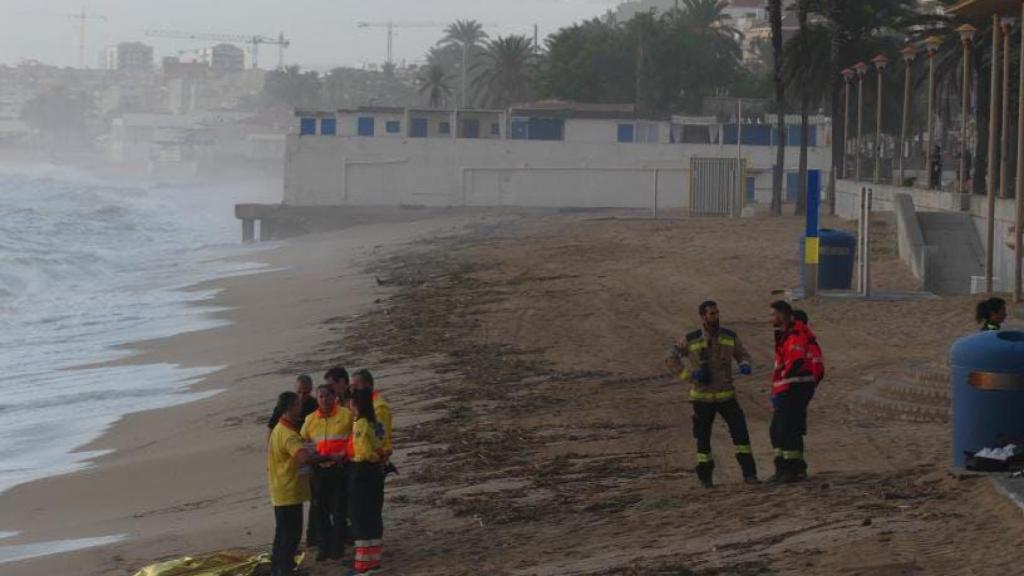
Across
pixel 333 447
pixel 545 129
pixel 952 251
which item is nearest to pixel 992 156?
pixel 952 251

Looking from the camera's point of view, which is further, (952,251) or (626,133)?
(626,133)

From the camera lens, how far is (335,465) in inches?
461

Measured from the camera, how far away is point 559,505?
40.9ft

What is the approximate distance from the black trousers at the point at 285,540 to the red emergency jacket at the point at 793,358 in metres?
3.60

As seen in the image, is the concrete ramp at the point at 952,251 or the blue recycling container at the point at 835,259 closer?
the blue recycling container at the point at 835,259

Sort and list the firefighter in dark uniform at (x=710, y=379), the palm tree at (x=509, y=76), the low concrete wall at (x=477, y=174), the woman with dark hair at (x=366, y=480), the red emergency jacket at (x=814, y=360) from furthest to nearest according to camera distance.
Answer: the palm tree at (x=509, y=76)
the low concrete wall at (x=477, y=174)
the firefighter in dark uniform at (x=710, y=379)
the red emergency jacket at (x=814, y=360)
the woman with dark hair at (x=366, y=480)

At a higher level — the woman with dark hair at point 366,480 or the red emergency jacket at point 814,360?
the red emergency jacket at point 814,360

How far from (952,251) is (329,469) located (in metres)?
20.7

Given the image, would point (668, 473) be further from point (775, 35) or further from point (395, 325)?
point (775, 35)

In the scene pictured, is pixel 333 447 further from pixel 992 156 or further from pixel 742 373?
pixel 992 156

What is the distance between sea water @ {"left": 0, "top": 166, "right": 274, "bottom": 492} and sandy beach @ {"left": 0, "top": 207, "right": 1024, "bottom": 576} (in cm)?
86

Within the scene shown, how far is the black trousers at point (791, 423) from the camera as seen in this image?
39.7 feet

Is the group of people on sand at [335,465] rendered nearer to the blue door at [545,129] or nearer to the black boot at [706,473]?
the black boot at [706,473]

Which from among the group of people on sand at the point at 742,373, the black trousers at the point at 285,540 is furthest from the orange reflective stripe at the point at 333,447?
the group of people on sand at the point at 742,373
